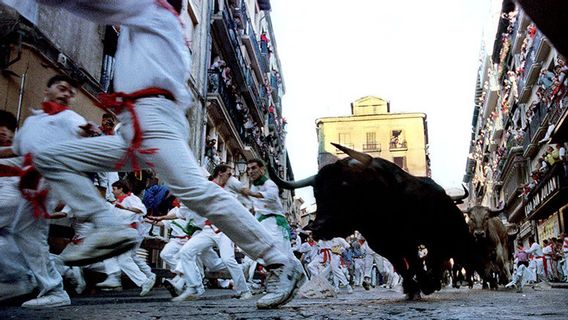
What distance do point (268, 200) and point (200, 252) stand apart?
48.4 inches

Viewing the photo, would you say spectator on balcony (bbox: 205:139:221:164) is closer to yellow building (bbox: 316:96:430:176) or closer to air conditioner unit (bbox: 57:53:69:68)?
air conditioner unit (bbox: 57:53:69:68)

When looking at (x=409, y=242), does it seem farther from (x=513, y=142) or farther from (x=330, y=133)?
(x=330, y=133)

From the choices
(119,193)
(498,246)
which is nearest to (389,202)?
(119,193)

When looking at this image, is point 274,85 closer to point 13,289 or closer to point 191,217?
point 191,217

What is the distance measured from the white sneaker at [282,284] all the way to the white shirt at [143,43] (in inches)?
53.4

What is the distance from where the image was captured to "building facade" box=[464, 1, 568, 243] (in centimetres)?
2569

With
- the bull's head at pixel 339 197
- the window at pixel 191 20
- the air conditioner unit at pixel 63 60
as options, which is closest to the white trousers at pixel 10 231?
the bull's head at pixel 339 197

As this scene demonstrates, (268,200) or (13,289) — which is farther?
(268,200)

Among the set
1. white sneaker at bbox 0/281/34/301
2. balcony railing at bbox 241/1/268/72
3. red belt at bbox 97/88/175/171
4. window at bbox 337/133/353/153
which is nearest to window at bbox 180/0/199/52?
balcony railing at bbox 241/1/268/72

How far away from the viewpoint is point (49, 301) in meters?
5.47

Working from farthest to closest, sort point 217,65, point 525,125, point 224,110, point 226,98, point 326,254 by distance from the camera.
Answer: point 525,125 < point 226,98 < point 224,110 < point 217,65 < point 326,254

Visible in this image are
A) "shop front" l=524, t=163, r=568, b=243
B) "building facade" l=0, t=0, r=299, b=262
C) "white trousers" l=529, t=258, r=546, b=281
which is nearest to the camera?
"building facade" l=0, t=0, r=299, b=262

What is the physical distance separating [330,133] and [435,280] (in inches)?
2384

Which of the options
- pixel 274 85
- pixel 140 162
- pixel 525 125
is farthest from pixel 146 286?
pixel 274 85
